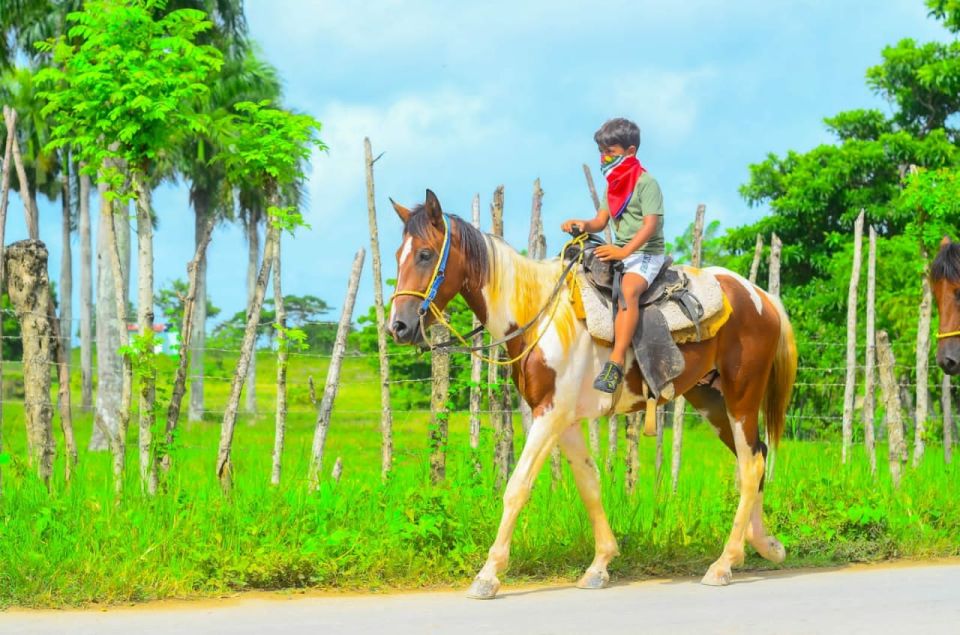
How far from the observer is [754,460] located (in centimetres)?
700

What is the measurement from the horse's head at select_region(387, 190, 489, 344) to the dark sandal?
0.90 meters

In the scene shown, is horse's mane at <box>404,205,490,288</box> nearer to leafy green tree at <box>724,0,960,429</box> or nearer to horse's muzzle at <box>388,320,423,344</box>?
horse's muzzle at <box>388,320,423,344</box>

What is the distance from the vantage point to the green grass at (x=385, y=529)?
20.6ft

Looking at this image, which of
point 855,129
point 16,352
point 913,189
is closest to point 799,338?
point 913,189

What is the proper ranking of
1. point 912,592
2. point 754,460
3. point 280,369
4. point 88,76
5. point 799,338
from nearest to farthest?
point 912,592 < point 754,460 < point 88,76 < point 280,369 < point 799,338

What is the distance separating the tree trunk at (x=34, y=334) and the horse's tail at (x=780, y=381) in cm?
549

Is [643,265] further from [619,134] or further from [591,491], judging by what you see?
[591,491]

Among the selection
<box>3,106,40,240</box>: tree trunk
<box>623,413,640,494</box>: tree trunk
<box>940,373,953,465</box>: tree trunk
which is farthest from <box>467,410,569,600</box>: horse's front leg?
<box>940,373,953,465</box>: tree trunk

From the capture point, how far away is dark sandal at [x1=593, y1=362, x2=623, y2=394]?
6.20m

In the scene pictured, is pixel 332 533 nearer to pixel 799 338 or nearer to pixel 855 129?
pixel 799 338

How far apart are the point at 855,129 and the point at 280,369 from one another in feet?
79.5

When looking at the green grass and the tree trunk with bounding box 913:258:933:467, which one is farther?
the tree trunk with bounding box 913:258:933:467

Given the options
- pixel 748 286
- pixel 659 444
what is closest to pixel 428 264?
pixel 748 286

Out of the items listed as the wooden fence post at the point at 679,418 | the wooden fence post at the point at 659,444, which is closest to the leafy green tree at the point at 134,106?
the wooden fence post at the point at 659,444
